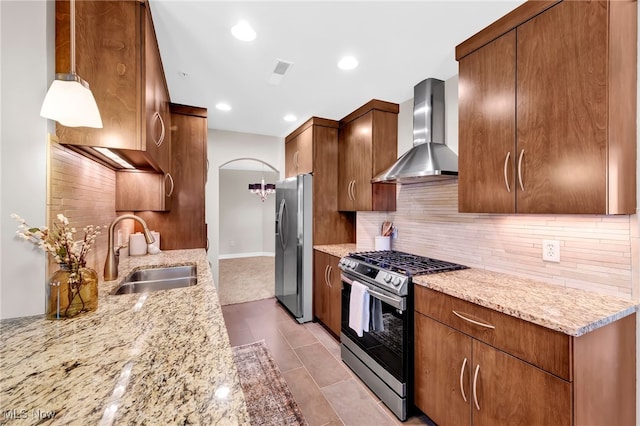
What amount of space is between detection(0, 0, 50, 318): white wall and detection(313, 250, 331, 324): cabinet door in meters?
2.34

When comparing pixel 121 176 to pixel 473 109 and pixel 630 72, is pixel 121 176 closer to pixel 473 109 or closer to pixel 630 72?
pixel 473 109

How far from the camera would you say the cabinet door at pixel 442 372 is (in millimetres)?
1501

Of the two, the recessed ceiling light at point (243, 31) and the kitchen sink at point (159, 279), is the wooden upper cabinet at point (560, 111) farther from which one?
the kitchen sink at point (159, 279)

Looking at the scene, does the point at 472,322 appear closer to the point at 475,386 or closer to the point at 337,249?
the point at 475,386

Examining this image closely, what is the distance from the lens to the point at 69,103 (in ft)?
3.24

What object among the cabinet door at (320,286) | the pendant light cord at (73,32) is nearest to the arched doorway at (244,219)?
the cabinet door at (320,286)

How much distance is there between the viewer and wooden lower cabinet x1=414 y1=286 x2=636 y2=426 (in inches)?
43.9

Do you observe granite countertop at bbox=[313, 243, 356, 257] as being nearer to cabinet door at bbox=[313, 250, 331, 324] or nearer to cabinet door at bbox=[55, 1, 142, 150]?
cabinet door at bbox=[313, 250, 331, 324]

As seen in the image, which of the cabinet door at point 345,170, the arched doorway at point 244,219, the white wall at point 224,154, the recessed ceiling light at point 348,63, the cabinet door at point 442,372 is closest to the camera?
the cabinet door at point 442,372

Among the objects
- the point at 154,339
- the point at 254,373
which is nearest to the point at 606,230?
the point at 154,339

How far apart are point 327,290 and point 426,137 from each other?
1.90 metres

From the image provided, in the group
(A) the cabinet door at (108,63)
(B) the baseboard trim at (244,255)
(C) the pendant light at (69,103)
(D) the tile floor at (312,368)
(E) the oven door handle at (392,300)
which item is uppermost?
(A) the cabinet door at (108,63)

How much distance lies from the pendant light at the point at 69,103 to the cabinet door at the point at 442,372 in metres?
2.01

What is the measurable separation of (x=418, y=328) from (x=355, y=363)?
810mm
